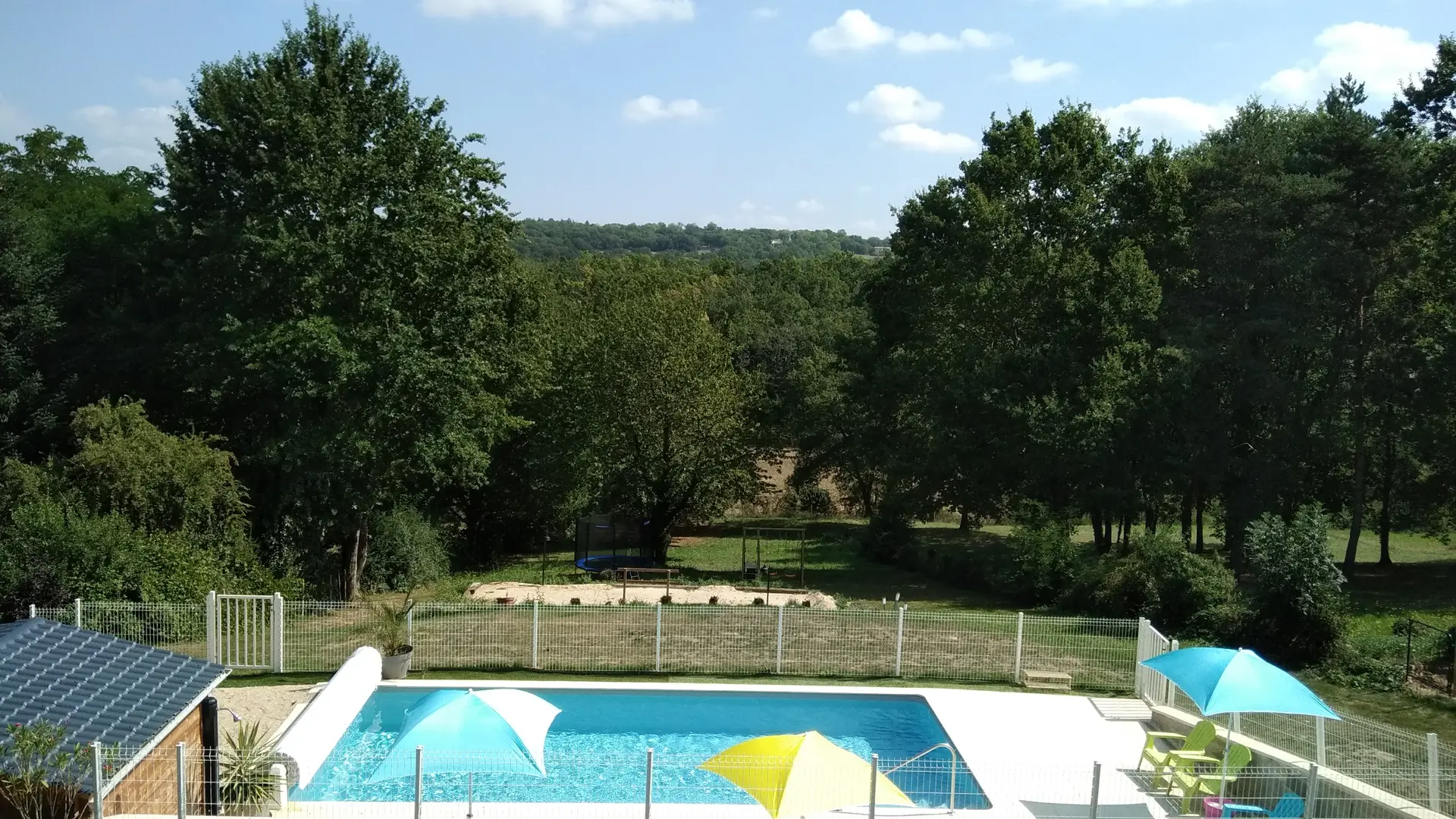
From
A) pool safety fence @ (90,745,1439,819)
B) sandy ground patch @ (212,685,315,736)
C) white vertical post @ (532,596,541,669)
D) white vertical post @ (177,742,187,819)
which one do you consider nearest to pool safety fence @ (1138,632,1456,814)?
pool safety fence @ (90,745,1439,819)

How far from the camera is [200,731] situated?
40.9ft

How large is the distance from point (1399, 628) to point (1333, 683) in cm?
308

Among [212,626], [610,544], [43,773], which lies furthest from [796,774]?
[610,544]

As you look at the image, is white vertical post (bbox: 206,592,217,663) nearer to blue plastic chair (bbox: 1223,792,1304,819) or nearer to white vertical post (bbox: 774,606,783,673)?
white vertical post (bbox: 774,606,783,673)

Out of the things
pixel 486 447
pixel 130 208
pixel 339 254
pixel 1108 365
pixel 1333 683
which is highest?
pixel 130 208

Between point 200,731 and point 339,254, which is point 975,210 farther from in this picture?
point 200,731

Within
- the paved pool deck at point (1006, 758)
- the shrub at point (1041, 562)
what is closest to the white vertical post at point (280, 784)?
the paved pool deck at point (1006, 758)

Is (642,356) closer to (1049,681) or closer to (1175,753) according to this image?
(1049,681)

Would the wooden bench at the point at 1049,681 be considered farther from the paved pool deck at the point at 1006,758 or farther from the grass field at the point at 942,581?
the grass field at the point at 942,581

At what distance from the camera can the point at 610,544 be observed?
36.1 metres

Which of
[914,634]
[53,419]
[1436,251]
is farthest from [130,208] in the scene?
[1436,251]

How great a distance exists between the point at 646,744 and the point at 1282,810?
8456 millimetres

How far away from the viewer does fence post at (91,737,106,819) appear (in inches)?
391

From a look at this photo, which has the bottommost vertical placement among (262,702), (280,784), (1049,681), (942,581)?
(942,581)
